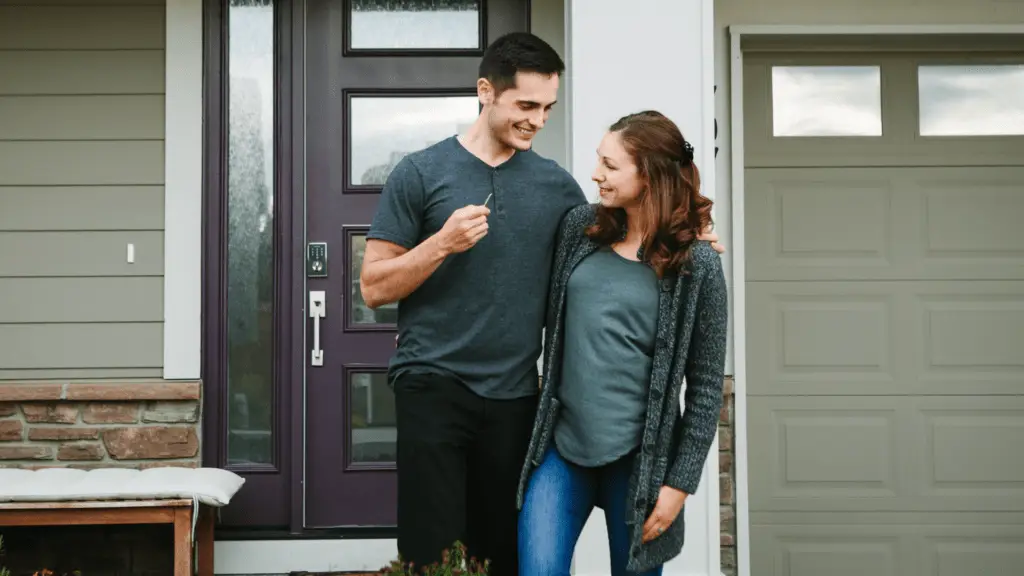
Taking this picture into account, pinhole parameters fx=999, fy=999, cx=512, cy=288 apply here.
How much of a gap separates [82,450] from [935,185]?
3.58 meters

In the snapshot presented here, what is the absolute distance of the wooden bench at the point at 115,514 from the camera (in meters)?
3.31

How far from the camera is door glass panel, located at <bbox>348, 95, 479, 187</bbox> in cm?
398

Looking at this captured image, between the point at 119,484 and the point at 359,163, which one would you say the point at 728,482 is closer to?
the point at 359,163

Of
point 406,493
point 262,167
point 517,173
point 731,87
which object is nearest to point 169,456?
point 262,167

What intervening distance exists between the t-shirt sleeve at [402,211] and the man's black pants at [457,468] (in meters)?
0.32

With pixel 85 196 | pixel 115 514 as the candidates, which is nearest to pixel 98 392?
pixel 115 514

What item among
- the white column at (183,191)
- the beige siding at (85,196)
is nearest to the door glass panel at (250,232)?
the white column at (183,191)

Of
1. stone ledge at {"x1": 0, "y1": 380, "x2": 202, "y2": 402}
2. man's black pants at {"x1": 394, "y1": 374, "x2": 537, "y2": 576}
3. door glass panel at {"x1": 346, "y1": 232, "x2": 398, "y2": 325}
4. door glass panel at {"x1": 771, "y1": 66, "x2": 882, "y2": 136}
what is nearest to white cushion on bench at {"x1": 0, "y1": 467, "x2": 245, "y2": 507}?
stone ledge at {"x1": 0, "y1": 380, "x2": 202, "y2": 402}

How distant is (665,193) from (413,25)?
2.16m

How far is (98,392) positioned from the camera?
379 centimetres

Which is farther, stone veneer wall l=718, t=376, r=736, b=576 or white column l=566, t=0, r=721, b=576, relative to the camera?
stone veneer wall l=718, t=376, r=736, b=576

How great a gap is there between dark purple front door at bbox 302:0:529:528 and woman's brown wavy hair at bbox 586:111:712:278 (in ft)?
6.36

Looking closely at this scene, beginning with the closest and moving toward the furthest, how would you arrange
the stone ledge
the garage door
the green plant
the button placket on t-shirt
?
1. the green plant
2. the button placket on t-shirt
3. the stone ledge
4. the garage door

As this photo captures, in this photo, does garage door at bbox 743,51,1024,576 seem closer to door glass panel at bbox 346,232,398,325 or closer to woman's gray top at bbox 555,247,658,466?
door glass panel at bbox 346,232,398,325
